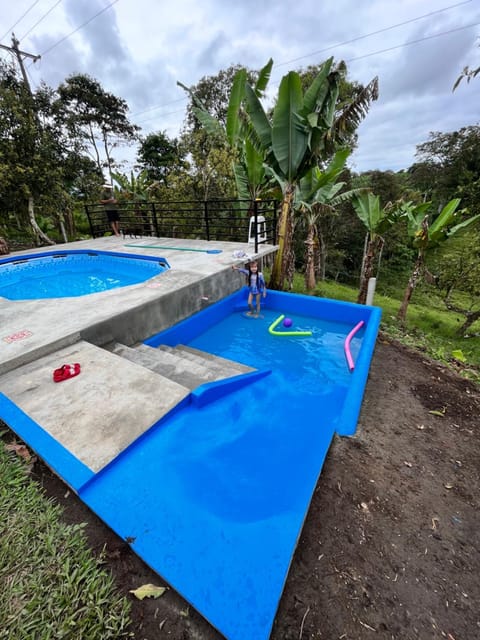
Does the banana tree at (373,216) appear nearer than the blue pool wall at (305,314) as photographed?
No

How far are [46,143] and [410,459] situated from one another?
11589mm

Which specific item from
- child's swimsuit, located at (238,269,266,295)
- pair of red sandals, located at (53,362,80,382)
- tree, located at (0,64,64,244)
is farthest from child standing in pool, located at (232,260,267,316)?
tree, located at (0,64,64,244)

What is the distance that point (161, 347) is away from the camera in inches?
175

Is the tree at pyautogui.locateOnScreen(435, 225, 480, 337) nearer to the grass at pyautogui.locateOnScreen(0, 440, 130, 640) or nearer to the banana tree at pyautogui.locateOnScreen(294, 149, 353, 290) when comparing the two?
the banana tree at pyautogui.locateOnScreen(294, 149, 353, 290)

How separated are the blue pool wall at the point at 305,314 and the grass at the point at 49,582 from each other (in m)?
2.62

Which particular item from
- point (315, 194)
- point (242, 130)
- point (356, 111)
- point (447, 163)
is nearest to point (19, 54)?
point (242, 130)

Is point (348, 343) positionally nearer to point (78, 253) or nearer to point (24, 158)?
point (78, 253)

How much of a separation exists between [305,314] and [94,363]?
4507mm

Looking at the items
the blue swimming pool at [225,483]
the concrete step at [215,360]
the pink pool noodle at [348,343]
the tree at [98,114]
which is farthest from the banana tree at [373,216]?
the tree at [98,114]

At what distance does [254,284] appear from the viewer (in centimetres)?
589

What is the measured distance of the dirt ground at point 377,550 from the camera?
1.40 metres

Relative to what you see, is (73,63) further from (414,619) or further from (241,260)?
(414,619)

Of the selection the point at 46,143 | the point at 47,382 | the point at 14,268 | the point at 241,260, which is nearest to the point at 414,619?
the point at 47,382

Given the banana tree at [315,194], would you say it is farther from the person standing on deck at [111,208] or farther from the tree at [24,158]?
the tree at [24,158]
